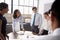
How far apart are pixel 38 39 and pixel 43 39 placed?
2cm

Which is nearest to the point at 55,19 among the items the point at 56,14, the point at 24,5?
the point at 56,14

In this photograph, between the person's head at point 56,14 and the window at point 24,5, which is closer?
the person's head at point 56,14

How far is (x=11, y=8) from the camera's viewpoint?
700cm

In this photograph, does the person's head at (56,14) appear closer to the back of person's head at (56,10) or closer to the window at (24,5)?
the back of person's head at (56,10)

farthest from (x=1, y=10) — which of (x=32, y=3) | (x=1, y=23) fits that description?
(x=32, y=3)

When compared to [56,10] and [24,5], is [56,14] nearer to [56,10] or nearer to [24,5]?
[56,10]

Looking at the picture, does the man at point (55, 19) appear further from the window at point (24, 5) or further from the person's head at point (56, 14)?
the window at point (24, 5)

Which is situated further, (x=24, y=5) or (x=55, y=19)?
(x=24, y=5)

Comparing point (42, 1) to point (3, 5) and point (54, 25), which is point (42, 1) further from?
point (54, 25)

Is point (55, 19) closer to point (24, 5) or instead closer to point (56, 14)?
point (56, 14)

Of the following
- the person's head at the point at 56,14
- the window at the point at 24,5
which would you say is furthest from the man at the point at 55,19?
the window at the point at 24,5

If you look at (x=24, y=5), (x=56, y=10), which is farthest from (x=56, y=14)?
(x=24, y=5)

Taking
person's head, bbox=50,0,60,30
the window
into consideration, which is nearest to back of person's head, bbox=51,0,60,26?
person's head, bbox=50,0,60,30

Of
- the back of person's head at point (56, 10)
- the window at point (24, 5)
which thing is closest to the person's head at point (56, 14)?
the back of person's head at point (56, 10)
